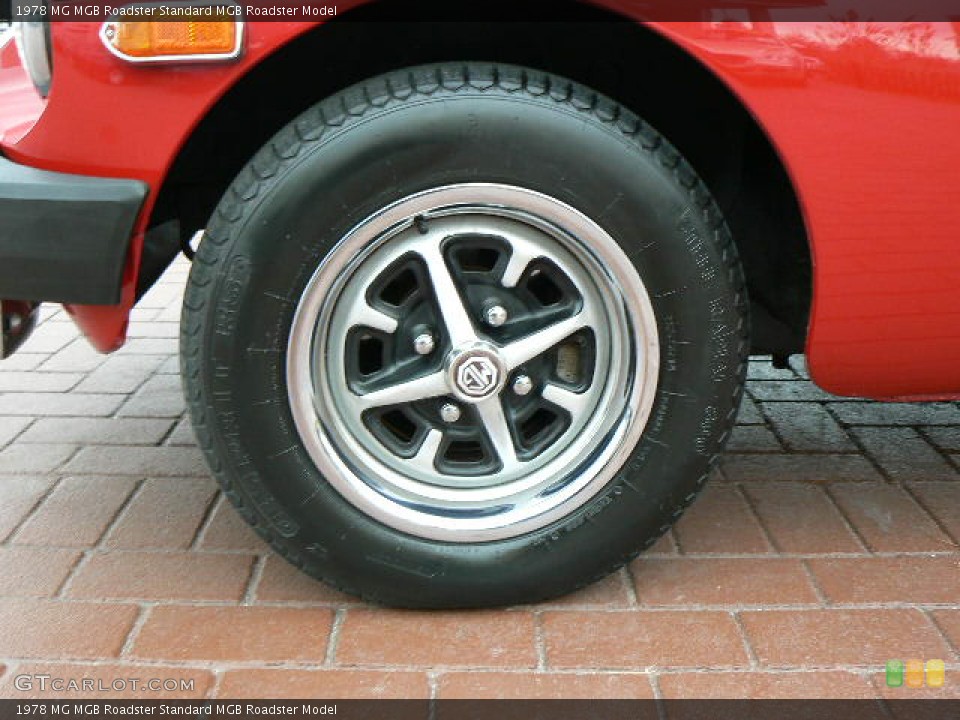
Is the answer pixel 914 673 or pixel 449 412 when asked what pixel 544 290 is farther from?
pixel 914 673

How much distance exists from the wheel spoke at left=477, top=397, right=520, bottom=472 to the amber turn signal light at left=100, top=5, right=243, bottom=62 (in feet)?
2.61

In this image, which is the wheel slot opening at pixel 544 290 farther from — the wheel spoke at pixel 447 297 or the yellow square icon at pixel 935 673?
the yellow square icon at pixel 935 673

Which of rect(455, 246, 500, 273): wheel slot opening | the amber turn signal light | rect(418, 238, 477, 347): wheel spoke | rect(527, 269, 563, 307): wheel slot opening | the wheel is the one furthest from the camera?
rect(527, 269, 563, 307): wheel slot opening

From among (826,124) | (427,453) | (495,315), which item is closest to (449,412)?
(427,453)

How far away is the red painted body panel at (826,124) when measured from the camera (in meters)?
1.59

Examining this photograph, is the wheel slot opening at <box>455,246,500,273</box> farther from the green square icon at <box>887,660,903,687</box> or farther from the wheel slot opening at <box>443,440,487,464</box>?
the green square icon at <box>887,660,903,687</box>

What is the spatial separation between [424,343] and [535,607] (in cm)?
59

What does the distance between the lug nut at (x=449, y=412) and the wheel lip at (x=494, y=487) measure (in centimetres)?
17

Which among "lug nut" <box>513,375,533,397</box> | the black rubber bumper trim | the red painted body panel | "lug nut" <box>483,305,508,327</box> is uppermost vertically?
the red painted body panel

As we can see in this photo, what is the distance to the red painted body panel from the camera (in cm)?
159

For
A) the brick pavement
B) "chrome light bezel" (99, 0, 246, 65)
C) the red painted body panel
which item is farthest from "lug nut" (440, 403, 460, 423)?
"chrome light bezel" (99, 0, 246, 65)

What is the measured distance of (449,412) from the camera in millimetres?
1912

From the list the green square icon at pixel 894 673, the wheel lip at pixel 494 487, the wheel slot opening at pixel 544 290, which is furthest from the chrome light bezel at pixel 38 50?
the green square icon at pixel 894 673
